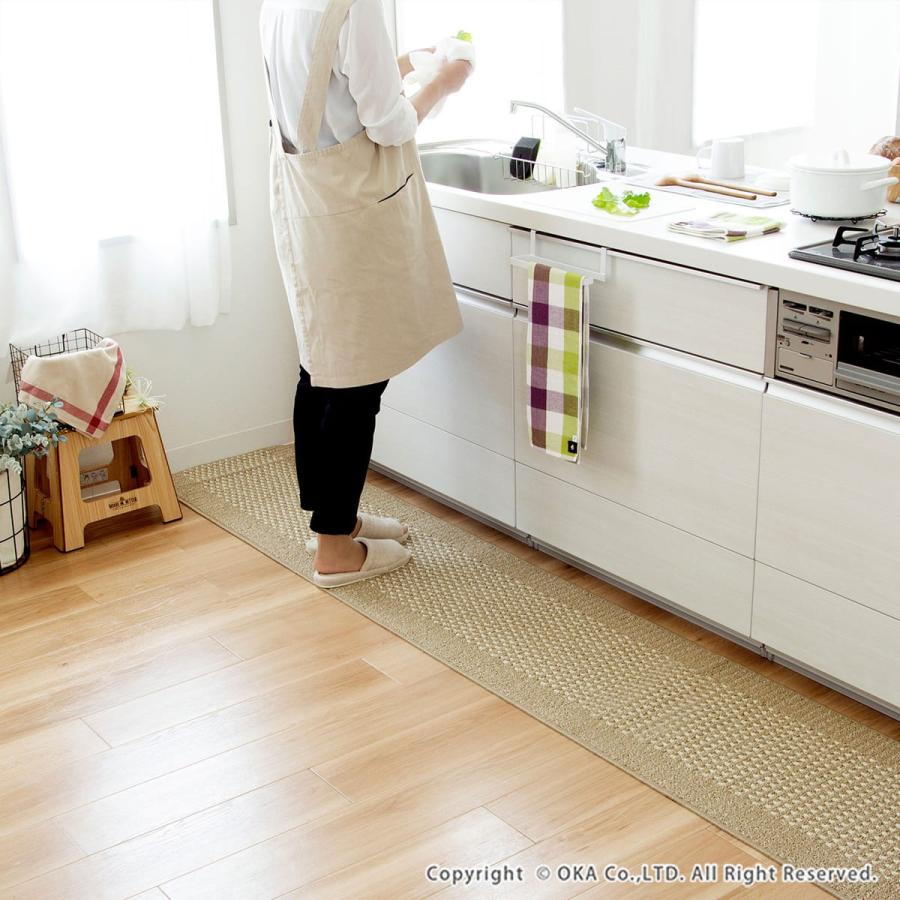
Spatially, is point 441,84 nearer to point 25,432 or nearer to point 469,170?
point 469,170

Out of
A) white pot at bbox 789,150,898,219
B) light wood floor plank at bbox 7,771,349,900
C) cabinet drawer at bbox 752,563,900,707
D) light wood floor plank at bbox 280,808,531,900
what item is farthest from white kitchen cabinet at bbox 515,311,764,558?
light wood floor plank at bbox 7,771,349,900

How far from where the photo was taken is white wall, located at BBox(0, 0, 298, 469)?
3445mm

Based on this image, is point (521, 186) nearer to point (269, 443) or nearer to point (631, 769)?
point (269, 443)

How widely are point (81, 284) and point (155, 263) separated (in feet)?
0.69

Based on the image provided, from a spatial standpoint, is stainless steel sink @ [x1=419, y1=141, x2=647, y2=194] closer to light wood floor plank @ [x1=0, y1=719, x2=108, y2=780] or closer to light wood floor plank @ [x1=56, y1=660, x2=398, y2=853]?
light wood floor plank @ [x1=56, y1=660, x2=398, y2=853]

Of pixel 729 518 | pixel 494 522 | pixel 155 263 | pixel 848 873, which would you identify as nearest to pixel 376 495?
pixel 494 522

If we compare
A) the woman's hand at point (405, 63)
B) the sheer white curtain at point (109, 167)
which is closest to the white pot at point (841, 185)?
the woman's hand at point (405, 63)

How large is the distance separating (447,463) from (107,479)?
94cm

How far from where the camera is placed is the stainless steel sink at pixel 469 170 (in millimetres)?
3277

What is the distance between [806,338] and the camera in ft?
7.19

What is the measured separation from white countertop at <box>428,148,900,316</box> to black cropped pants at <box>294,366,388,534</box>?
48cm

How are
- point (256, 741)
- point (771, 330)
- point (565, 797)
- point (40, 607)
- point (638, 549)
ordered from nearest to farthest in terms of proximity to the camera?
point (565, 797), point (771, 330), point (256, 741), point (638, 549), point (40, 607)

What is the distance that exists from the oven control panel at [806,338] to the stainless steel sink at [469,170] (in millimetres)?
1164

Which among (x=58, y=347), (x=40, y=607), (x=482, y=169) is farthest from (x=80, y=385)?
(x=482, y=169)
